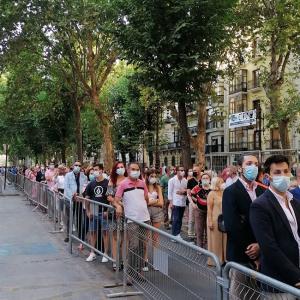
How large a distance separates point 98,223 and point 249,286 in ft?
17.1

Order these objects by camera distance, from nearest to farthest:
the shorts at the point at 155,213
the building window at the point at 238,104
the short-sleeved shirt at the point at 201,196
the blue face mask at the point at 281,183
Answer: the blue face mask at the point at 281,183 → the shorts at the point at 155,213 → the short-sleeved shirt at the point at 201,196 → the building window at the point at 238,104

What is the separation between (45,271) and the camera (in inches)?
330

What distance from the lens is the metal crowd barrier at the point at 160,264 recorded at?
11.7 feet

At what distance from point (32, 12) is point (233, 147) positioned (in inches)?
1342

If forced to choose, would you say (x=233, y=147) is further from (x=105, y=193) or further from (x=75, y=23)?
(x=105, y=193)

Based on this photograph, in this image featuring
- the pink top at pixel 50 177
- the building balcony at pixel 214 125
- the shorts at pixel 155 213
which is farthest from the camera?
the building balcony at pixel 214 125

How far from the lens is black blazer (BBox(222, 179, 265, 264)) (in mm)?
4617

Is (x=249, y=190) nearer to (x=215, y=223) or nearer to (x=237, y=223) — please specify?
(x=237, y=223)

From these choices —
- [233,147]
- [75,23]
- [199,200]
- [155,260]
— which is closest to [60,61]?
[75,23]

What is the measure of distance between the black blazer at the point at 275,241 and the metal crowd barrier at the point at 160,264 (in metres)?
0.20

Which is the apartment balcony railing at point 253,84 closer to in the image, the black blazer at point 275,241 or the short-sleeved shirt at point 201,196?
the short-sleeved shirt at point 201,196

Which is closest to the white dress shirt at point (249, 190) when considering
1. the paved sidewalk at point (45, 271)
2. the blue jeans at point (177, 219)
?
the paved sidewalk at point (45, 271)

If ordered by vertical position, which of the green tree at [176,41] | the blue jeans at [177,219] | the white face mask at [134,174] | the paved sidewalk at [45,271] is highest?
the green tree at [176,41]

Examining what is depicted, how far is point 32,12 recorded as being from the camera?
72.2ft
